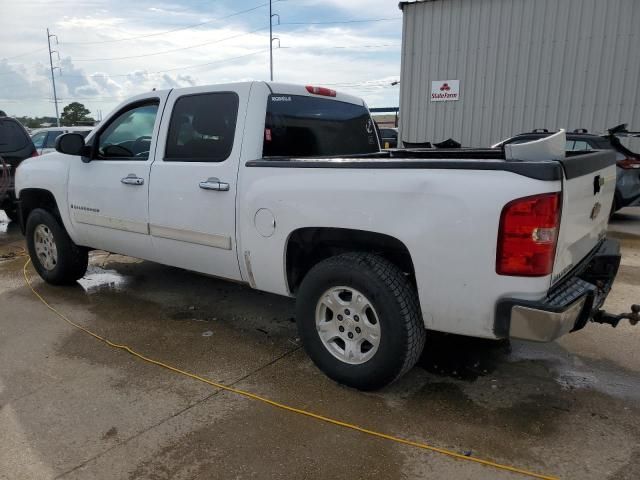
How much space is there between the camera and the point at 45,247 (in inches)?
211

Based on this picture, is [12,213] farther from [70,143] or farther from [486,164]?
[486,164]

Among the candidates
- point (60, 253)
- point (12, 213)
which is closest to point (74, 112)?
point (12, 213)

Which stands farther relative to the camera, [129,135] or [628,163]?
[628,163]

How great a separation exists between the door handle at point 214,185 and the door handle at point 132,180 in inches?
29.6

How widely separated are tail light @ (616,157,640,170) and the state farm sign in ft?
16.5

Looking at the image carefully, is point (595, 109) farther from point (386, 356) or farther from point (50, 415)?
point (50, 415)

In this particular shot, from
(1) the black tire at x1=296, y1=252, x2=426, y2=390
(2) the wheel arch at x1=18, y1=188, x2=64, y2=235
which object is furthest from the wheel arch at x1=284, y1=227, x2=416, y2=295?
(2) the wheel arch at x1=18, y1=188, x2=64, y2=235

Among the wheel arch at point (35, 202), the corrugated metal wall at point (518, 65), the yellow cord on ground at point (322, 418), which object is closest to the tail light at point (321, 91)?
the yellow cord on ground at point (322, 418)

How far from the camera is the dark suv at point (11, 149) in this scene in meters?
8.54

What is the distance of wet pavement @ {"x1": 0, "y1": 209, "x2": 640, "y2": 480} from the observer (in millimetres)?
2527

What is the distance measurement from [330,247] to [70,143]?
8.66 feet

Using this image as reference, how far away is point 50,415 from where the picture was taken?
297 cm

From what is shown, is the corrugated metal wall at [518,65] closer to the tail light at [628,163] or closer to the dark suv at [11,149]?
the tail light at [628,163]

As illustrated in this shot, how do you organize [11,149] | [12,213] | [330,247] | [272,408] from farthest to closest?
[12,213], [11,149], [330,247], [272,408]
